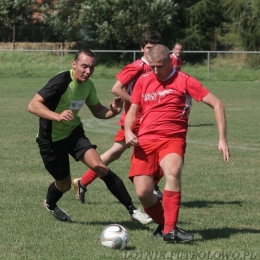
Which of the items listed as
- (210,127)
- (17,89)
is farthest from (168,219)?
(17,89)

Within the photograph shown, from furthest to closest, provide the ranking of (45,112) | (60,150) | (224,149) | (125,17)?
(125,17) < (60,150) < (45,112) < (224,149)

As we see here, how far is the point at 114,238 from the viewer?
536cm

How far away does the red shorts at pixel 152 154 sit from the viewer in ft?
18.8

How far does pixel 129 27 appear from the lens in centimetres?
3953

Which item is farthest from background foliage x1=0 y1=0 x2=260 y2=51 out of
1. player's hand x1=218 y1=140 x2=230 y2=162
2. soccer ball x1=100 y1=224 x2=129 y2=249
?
soccer ball x1=100 y1=224 x2=129 y2=249

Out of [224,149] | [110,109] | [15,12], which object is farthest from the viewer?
[15,12]

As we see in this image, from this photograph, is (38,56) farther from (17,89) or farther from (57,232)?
(57,232)

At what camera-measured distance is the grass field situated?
5.35m

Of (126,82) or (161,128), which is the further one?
(126,82)

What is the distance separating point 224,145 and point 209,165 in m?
4.63

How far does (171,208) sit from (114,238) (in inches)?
22.1

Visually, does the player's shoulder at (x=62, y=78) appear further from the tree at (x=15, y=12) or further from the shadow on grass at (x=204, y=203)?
the tree at (x=15, y=12)

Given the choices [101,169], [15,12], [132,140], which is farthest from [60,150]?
[15,12]

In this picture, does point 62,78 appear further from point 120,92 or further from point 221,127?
point 221,127
